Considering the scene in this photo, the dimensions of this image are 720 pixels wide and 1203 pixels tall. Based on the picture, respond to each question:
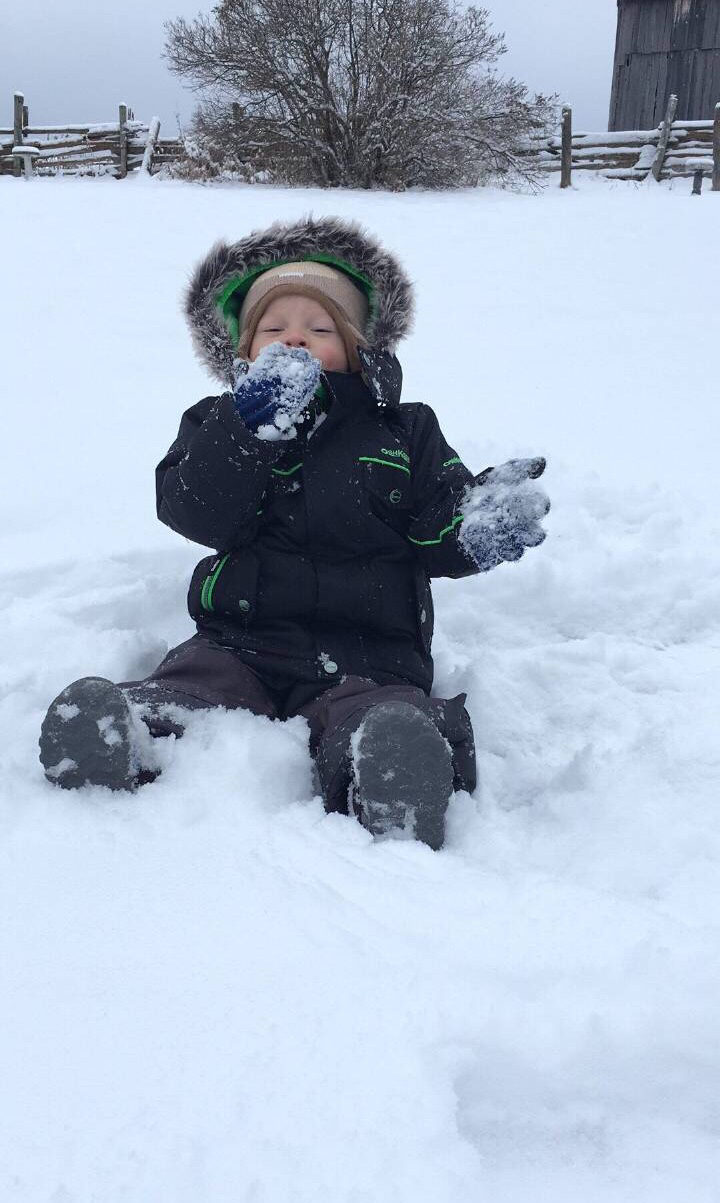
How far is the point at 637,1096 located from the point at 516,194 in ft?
35.4

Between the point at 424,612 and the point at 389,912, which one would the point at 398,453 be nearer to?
the point at 424,612

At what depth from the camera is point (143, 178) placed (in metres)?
11.4

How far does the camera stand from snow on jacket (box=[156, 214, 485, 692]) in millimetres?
1816

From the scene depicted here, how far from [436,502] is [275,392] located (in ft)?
1.37

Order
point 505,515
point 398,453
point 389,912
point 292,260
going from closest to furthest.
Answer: point 389,912
point 505,515
point 398,453
point 292,260

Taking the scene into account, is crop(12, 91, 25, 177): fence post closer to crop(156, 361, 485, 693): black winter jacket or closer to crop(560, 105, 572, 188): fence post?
crop(560, 105, 572, 188): fence post

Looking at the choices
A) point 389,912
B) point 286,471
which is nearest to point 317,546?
point 286,471

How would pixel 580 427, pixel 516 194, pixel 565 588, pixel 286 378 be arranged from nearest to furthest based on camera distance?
pixel 286 378
pixel 565 588
pixel 580 427
pixel 516 194

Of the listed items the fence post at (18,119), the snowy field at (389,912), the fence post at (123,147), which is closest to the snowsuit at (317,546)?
the snowy field at (389,912)

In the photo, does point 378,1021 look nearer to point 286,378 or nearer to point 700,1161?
point 700,1161

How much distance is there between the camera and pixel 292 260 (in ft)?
7.00

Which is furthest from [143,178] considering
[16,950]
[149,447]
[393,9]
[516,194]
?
[16,950]

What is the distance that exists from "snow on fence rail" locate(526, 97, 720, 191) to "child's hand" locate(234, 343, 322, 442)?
38.4 ft

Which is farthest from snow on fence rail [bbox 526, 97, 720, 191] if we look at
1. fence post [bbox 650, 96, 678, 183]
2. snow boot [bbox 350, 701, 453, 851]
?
snow boot [bbox 350, 701, 453, 851]
